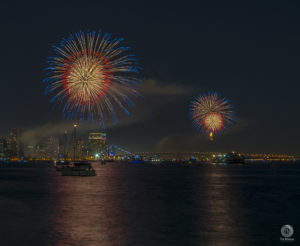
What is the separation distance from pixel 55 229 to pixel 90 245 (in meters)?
5.40

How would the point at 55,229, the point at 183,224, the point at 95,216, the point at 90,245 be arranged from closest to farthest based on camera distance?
the point at 90,245, the point at 55,229, the point at 183,224, the point at 95,216

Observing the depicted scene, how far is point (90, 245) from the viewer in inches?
782

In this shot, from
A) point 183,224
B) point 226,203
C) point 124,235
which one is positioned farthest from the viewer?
point 226,203

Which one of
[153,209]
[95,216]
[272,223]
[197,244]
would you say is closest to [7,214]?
[95,216]

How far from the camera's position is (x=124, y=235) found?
2302 centimetres

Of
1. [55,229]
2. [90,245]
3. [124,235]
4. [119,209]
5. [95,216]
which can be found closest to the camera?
→ [90,245]

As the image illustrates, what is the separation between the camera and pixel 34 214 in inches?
1236

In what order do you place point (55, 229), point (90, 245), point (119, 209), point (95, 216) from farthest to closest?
point (119, 209) → point (95, 216) → point (55, 229) → point (90, 245)

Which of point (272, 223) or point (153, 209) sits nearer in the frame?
point (272, 223)

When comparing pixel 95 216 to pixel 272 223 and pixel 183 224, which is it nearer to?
pixel 183 224

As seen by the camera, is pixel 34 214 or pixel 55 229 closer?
pixel 55 229

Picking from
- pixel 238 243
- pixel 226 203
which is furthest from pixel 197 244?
pixel 226 203

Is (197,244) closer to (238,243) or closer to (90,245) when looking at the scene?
(238,243)

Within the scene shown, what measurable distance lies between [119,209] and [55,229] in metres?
11.6
